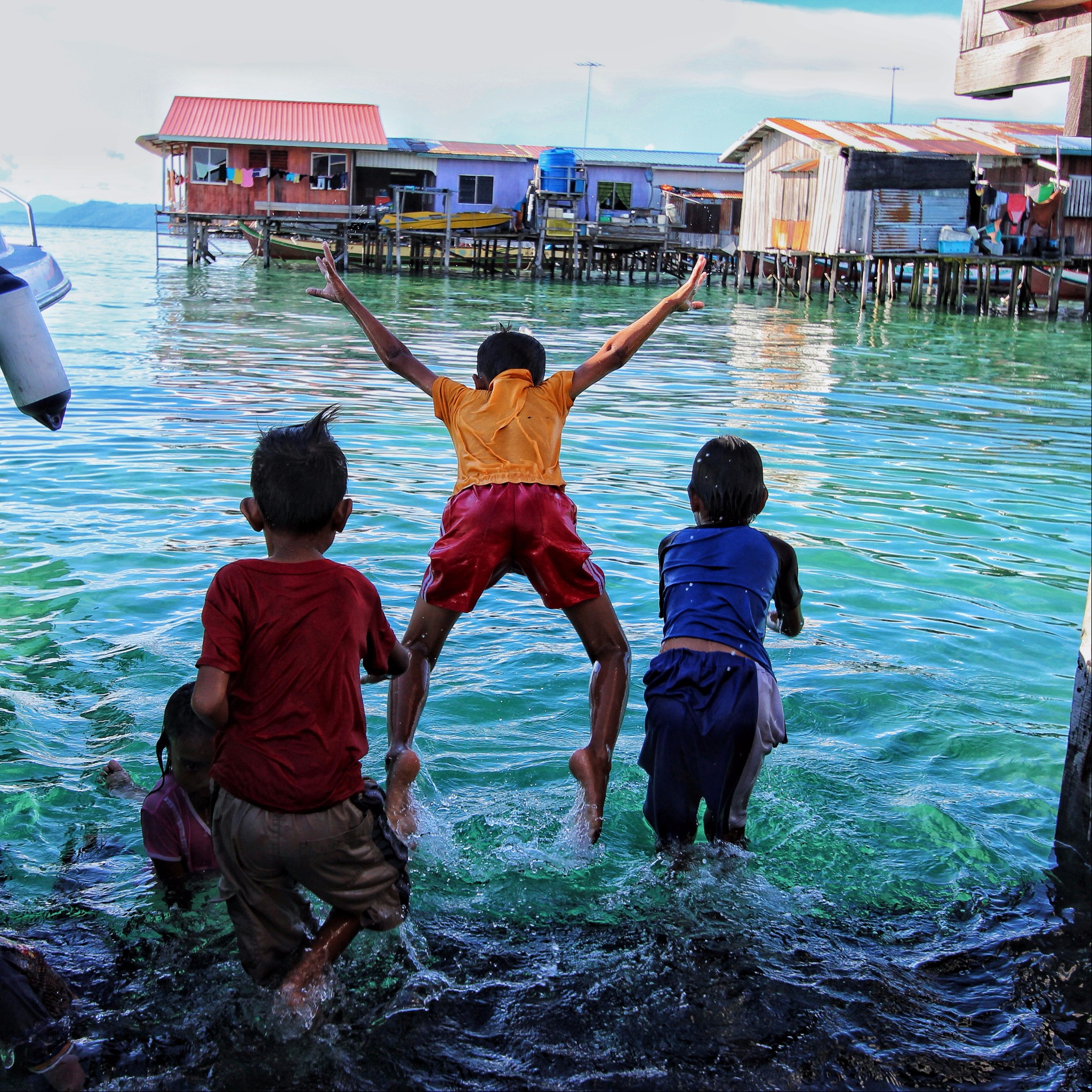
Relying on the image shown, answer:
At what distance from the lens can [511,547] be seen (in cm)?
397

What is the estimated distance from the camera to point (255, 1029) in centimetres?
281

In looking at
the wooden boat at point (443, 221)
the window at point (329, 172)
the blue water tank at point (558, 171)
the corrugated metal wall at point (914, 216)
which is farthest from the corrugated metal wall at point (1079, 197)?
the window at point (329, 172)

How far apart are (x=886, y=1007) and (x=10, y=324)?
11.4 ft

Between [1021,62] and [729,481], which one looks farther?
[1021,62]

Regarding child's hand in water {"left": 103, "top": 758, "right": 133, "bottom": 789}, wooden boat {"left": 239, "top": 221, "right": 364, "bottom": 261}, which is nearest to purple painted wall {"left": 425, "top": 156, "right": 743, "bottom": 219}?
Answer: wooden boat {"left": 239, "top": 221, "right": 364, "bottom": 261}

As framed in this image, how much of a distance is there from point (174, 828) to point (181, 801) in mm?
103

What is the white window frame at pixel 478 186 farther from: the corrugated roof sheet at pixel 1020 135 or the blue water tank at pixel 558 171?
the corrugated roof sheet at pixel 1020 135

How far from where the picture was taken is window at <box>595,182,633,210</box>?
4853 centimetres

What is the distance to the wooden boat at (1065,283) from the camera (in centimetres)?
3709

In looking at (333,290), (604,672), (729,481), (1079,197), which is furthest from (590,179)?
(729,481)

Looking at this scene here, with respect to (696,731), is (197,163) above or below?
above

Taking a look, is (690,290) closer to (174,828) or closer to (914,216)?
(174,828)

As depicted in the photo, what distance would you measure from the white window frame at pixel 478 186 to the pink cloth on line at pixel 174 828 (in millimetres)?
44700

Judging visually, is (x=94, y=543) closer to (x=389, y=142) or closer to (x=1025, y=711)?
(x=1025, y=711)
